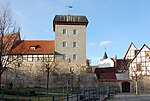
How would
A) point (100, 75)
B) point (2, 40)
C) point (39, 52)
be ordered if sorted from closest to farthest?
point (2, 40)
point (39, 52)
point (100, 75)

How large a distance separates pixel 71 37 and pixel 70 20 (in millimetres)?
3765

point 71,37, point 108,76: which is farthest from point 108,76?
point 71,37

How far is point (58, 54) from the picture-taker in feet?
185

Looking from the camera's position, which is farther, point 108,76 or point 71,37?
point 108,76

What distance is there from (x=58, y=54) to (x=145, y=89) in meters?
19.6

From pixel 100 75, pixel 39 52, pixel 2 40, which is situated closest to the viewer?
pixel 2 40

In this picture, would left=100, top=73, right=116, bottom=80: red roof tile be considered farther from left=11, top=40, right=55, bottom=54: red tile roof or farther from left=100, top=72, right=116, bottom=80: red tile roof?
left=11, top=40, right=55, bottom=54: red tile roof

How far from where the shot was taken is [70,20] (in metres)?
58.3

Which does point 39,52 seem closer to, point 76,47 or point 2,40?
point 76,47

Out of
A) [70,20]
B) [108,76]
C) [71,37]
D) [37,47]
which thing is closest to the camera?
[37,47]

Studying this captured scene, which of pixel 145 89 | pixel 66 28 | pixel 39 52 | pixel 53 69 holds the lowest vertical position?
pixel 145 89

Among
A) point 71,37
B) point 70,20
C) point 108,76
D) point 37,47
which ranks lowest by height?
point 108,76

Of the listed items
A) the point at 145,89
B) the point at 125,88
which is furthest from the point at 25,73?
the point at 145,89

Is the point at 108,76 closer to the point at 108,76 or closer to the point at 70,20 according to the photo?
the point at 108,76
